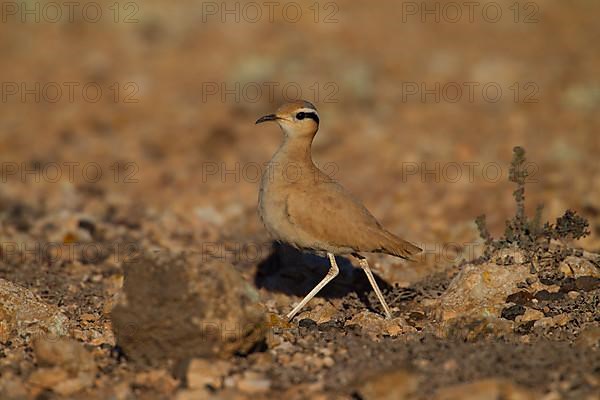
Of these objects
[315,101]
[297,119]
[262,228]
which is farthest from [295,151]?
[315,101]

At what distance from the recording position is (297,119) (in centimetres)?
754

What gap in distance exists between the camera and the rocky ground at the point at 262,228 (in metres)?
5.48

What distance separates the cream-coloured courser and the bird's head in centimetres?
34

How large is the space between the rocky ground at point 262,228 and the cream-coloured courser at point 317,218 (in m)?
0.58

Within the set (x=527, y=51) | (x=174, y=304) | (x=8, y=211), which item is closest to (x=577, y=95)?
(x=527, y=51)

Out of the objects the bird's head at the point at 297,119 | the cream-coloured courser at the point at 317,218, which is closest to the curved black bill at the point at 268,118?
the bird's head at the point at 297,119

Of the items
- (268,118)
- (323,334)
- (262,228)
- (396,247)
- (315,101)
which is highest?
(268,118)

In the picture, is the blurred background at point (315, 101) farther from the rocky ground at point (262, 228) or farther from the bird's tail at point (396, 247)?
the bird's tail at point (396, 247)

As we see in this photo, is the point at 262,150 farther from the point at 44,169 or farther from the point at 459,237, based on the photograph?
the point at 459,237

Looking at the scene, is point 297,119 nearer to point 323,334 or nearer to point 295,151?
point 295,151

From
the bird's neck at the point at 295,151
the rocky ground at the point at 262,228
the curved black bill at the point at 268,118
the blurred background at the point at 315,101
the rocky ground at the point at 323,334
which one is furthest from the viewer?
the blurred background at the point at 315,101

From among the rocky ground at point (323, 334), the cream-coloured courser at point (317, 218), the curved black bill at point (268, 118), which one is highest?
the curved black bill at point (268, 118)

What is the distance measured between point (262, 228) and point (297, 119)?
3271 mm

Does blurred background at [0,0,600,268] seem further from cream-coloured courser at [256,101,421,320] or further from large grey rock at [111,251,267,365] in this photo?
large grey rock at [111,251,267,365]
